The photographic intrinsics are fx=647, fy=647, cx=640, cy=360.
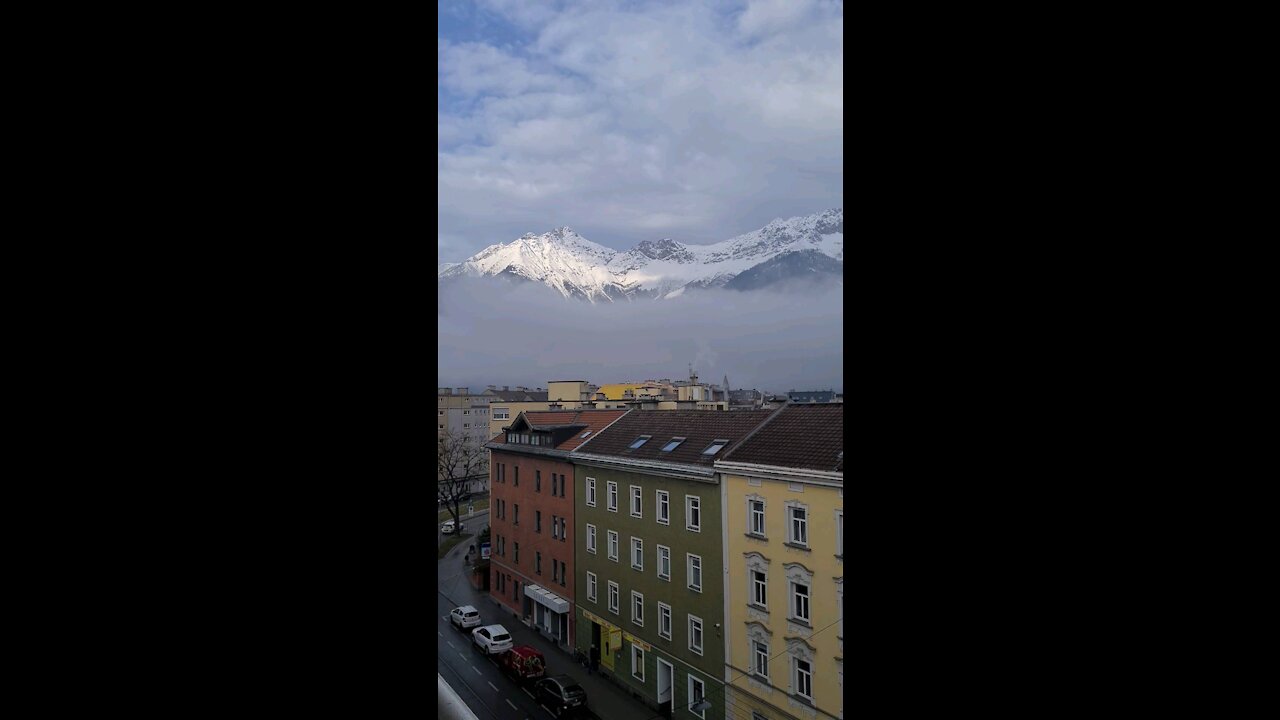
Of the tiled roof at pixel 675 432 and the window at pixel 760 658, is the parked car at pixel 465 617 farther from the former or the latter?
the window at pixel 760 658

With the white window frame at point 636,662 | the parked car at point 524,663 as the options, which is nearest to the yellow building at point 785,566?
the white window frame at point 636,662

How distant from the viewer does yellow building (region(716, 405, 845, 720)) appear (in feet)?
8.74

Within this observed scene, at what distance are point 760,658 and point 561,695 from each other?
1.02 metres

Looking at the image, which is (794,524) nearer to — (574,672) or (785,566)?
(785,566)

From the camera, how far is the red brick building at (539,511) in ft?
12.2

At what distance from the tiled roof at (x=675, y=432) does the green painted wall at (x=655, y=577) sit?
Answer: 0.12 metres

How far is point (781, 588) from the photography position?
9.50ft

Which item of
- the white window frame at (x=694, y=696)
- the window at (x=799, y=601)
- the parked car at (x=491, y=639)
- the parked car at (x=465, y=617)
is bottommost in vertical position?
the white window frame at (x=694, y=696)
